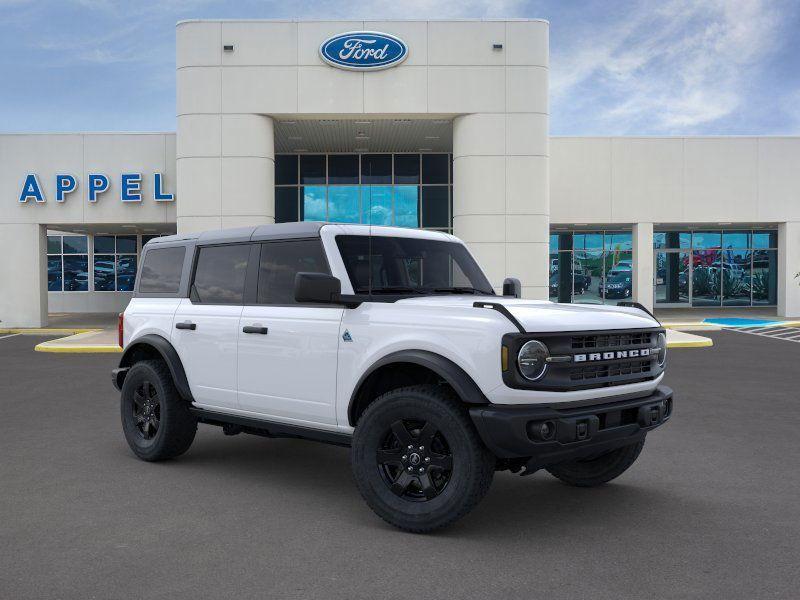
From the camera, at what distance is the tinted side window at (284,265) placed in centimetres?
565

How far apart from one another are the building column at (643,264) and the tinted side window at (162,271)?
21567 mm

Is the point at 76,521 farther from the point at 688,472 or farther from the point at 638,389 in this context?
the point at 688,472

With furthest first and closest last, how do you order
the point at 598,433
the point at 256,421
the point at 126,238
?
the point at 126,238 → the point at 256,421 → the point at 598,433

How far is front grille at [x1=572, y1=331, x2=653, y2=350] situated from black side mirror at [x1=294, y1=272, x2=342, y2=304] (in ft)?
5.28

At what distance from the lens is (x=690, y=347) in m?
17.9

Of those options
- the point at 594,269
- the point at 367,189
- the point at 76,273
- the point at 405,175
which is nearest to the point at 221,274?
the point at 367,189

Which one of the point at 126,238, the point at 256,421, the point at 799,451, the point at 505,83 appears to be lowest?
the point at 799,451

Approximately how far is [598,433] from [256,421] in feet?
8.68

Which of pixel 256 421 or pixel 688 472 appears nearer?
pixel 256 421

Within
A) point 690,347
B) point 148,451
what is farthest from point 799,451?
point 690,347

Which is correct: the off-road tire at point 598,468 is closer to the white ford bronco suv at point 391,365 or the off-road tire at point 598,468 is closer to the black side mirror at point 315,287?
the white ford bronco suv at point 391,365

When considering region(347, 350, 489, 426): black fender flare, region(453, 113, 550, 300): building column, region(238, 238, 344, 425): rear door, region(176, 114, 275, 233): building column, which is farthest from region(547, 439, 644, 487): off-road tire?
region(176, 114, 275, 233): building column

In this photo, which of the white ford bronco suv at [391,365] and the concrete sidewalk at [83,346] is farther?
the concrete sidewalk at [83,346]

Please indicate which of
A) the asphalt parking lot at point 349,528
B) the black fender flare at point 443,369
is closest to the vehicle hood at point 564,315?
the black fender flare at point 443,369
